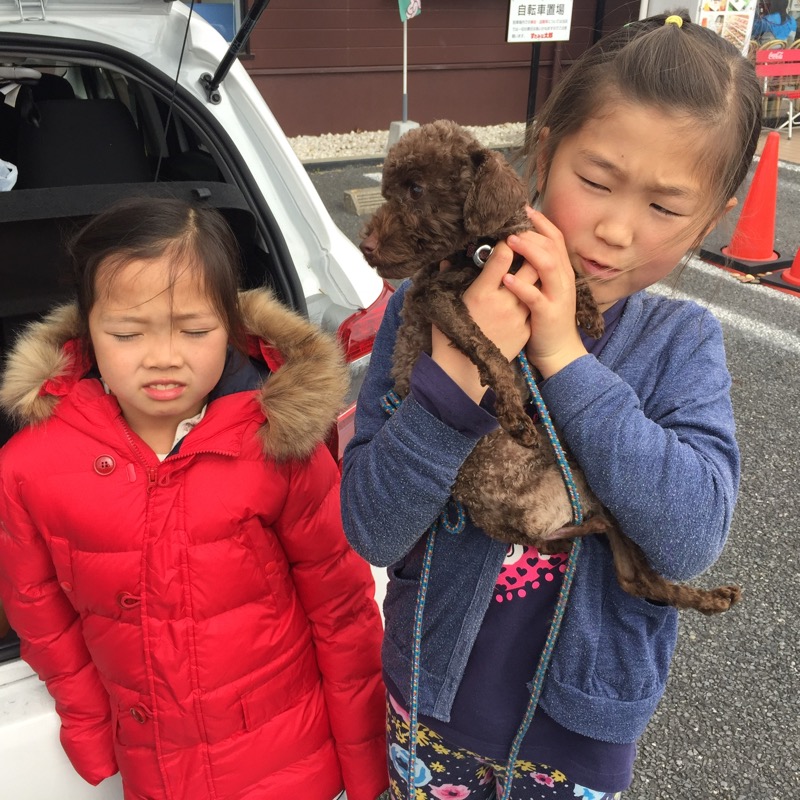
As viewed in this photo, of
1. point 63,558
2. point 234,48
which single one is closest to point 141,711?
point 63,558

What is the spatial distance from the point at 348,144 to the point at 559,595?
10.5 metres

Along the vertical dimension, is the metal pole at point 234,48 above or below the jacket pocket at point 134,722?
above

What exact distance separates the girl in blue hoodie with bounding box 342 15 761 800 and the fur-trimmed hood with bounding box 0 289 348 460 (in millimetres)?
186

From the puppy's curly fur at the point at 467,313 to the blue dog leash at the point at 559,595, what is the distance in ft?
0.07

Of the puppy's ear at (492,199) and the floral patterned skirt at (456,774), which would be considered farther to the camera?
the floral patterned skirt at (456,774)

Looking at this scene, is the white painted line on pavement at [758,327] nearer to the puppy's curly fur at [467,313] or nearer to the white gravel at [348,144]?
the puppy's curly fur at [467,313]

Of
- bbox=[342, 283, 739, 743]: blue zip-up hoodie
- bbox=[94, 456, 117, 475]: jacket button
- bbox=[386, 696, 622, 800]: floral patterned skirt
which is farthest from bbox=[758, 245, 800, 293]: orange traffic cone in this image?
bbox=[94, 456, 117, 475]: jacket button

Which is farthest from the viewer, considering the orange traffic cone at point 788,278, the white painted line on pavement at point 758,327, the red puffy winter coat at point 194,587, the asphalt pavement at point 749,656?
the orange traffic cone at point 788,278

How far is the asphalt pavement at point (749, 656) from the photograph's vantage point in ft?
7.20

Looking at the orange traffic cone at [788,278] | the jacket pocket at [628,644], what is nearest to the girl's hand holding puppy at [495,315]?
the jacket pocket at [628,644]

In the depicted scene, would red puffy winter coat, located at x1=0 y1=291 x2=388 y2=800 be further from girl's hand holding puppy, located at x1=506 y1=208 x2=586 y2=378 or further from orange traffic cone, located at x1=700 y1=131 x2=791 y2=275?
orange traffic cone, located at x1=700 y1=131 x2=791 y2=275

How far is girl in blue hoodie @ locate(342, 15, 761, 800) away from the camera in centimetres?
106

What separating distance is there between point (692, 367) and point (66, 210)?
1.54m

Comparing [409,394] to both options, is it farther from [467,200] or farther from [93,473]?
[93,473]
